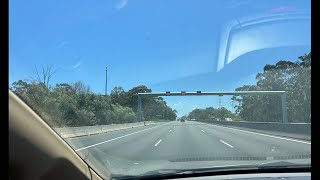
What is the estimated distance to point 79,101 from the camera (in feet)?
34.6

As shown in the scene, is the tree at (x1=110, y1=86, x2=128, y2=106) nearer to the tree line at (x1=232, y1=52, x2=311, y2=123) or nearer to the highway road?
the highway road

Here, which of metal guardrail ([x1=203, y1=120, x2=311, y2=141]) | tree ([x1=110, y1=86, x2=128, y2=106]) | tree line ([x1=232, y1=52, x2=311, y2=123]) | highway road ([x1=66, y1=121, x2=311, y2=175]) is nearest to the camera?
highway road ([x1=66, y1=121, x2=311, y2=175])

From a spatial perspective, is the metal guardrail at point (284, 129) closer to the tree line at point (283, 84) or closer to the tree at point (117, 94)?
the tree line at point (283, 84)

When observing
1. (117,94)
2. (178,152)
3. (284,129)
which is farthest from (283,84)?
(284,129)

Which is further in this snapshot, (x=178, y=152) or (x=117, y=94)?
(x=117, y=94)

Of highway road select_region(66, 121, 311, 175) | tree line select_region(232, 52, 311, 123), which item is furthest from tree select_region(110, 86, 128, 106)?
tree line select_region(232, 52, 311, 123)

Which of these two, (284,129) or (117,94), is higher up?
(117,94)

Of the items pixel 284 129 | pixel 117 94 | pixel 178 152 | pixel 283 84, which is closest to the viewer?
pixel 283 84

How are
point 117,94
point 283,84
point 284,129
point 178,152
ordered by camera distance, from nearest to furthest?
point 283,84 < point 178,152 < point 117,94 < point 284,129

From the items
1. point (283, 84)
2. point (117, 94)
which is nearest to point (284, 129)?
point (117, 94)

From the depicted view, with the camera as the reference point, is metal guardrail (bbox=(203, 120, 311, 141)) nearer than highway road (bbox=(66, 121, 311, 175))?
No

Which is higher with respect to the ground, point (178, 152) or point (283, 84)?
point (283, 84)

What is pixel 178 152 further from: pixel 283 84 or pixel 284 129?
pixel 284 129

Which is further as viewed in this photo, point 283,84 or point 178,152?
point 178,152
